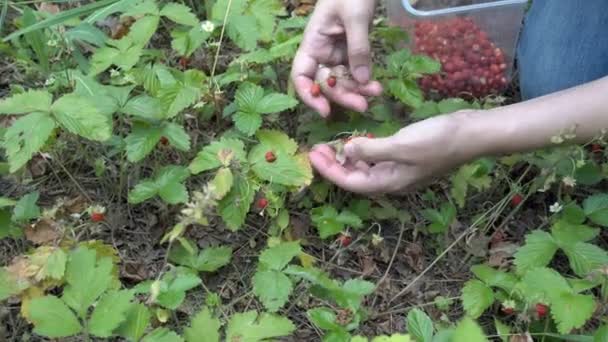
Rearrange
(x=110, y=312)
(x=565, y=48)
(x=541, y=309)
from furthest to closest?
(x=565, y=48)
(x=541, y=309)
(x=110, y=312)

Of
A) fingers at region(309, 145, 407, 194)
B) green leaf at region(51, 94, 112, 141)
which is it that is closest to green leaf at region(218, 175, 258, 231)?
fingers at region(309, 145, 407, 194)

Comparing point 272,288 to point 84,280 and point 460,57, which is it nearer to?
point 84,280

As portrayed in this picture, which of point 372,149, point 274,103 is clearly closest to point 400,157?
point 372,149

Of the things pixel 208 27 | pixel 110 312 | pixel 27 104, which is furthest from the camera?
pixel 208 27

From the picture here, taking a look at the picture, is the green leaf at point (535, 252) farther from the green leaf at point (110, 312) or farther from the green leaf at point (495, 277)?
the green leaf at point (110, 312)

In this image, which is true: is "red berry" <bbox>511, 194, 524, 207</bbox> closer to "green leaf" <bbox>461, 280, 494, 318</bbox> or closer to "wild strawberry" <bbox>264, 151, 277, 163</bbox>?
"green leaf" <bbox>461, 280, 494, 318</bbox>

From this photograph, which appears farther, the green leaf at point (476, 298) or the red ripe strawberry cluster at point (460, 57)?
the red ripe strawberry cluster at point (460, 57)

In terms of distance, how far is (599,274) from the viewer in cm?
139

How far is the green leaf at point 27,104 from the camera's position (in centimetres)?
143

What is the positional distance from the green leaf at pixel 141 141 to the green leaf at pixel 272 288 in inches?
14.3

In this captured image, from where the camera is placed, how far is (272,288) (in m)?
1.36

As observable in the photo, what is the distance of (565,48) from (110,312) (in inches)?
51.8

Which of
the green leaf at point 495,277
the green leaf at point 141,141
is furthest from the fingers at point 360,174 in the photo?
the green leaf at point 141,141

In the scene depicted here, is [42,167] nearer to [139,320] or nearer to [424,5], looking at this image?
[139,320]
